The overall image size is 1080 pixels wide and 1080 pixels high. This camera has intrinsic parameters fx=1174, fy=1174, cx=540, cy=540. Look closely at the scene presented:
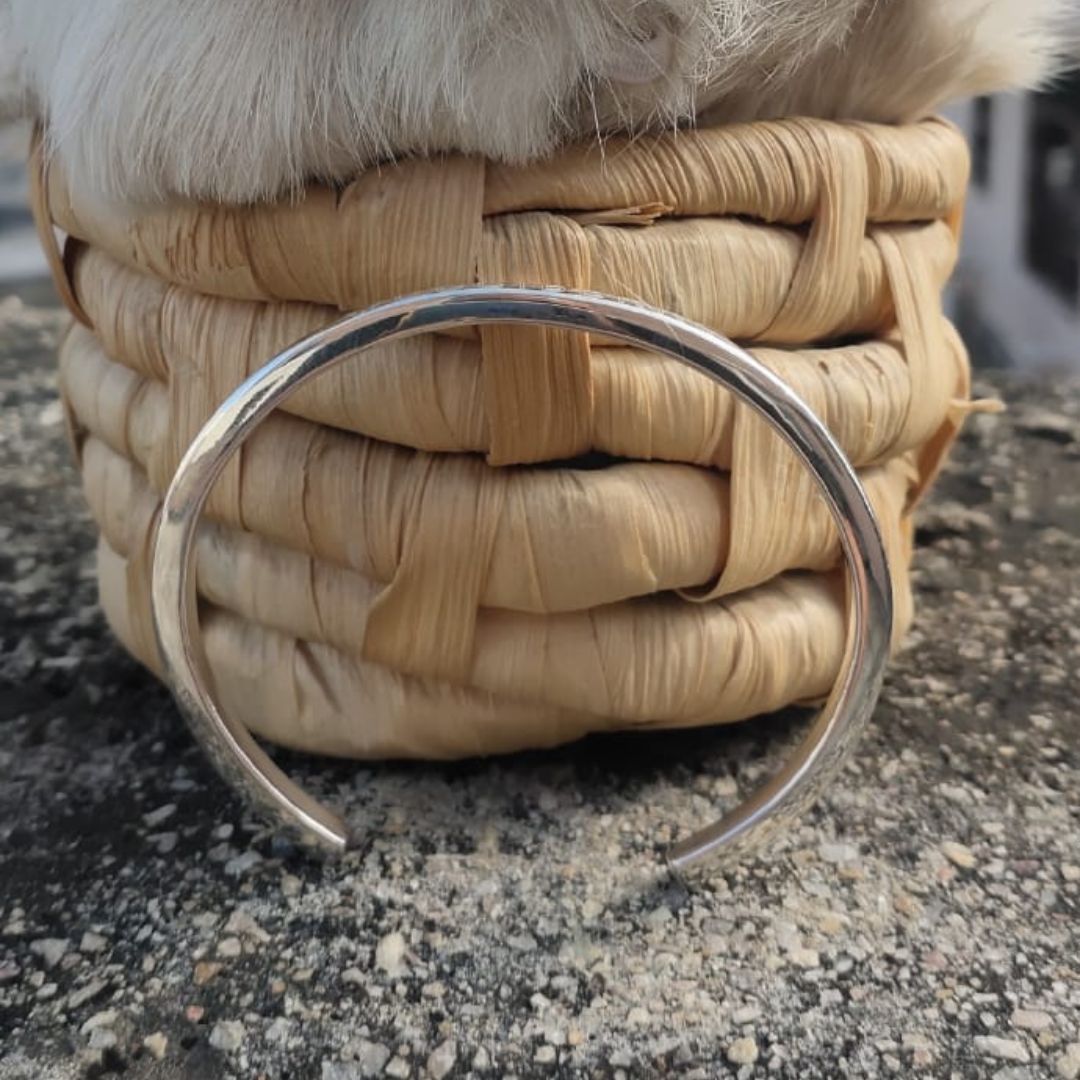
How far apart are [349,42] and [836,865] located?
1.06ft

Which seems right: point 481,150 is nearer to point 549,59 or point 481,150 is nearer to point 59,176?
point 549,59

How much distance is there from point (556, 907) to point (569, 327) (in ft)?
0.65

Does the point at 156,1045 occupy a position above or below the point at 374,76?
below

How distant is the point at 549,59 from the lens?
35 cm

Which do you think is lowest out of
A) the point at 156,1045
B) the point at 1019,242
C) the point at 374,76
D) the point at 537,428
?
the point at 1019,242

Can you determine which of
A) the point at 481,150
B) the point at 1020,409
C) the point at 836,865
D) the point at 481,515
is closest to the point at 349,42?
the point at 481,150

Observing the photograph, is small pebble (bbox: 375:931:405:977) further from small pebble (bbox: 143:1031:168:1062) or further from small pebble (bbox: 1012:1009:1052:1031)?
small pebble (bbox: 1012:1009:1052:1031)

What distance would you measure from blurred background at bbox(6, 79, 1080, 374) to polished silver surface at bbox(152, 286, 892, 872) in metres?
0.92

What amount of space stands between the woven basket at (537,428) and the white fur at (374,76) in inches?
0.5

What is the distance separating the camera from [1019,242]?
4.57ft

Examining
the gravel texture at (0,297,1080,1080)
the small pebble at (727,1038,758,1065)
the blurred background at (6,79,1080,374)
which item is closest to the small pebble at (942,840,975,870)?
the gravel texture at (0,297,1080,1080)

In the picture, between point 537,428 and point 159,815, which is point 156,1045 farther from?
point 537,428

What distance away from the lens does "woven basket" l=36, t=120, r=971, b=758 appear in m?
0.38

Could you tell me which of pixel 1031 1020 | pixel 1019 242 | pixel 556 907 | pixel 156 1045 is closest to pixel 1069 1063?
pixel 1031 1020
